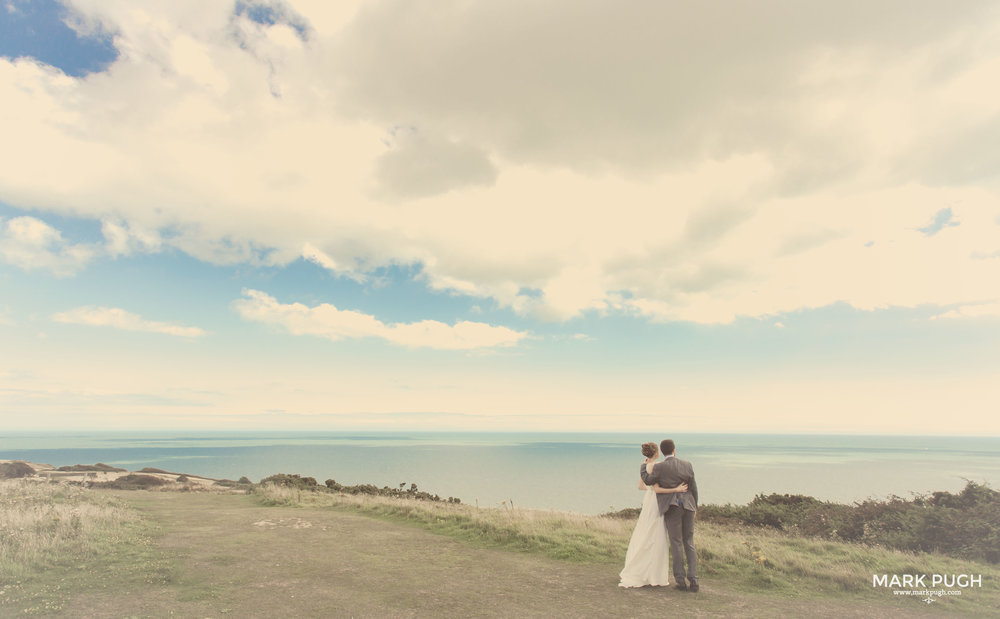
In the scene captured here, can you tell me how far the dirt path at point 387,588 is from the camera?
7.52 meters

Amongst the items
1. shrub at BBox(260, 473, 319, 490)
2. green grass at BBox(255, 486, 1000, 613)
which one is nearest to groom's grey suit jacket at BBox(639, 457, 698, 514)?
green grass at BBox(255, 486, 1000, 613)

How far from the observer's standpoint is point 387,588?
8758 millimetres

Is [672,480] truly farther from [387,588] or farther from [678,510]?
[387,588]

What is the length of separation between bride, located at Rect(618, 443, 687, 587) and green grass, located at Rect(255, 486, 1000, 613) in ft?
5.66

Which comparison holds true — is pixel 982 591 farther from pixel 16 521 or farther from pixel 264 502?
pixel 264 502

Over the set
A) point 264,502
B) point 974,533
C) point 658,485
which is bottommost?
point 264,502

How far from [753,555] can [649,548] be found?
3424 mm

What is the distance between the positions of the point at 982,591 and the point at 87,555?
18.5 m

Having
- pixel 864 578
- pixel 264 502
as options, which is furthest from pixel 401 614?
pixel 264 502

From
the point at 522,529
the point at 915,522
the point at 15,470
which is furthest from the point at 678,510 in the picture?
the point at 15,470

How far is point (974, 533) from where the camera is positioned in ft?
40.6

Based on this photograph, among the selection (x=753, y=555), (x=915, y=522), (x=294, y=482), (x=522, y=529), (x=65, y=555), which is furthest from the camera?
(x=294, y=482)

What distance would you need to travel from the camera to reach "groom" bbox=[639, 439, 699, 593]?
28.7ft

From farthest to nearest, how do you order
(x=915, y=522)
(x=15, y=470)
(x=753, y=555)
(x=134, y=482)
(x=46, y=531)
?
1. (x=15, y=470)
2. (x=134, y=482)
3. (x=915, y=522)
4. (x=46, y=531)
5. (x=753, y=555)
